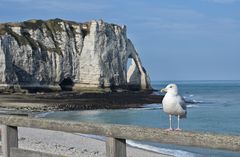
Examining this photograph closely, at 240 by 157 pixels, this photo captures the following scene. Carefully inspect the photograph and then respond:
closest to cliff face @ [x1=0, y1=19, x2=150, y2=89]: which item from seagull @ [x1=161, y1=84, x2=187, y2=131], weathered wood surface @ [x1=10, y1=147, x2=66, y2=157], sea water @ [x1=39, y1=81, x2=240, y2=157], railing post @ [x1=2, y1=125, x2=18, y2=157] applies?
sea water @ [x1=39, y1=81, x2=240, y2=157]

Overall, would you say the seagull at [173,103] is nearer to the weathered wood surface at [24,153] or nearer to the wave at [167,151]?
the weathered wood surface at [24,153]

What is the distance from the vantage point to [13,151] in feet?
14.9

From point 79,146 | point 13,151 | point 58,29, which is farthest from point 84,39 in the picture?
point 13,151

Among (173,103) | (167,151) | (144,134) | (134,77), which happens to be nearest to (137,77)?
(134,77)

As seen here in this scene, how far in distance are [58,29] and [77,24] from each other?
5049mm

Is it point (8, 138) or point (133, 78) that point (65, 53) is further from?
point (8, 138)

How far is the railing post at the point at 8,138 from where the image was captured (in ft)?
15.1

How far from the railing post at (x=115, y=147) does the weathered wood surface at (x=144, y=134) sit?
0.04 metres

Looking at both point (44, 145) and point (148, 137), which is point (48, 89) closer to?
point (44, 145)

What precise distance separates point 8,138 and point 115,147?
1418mm

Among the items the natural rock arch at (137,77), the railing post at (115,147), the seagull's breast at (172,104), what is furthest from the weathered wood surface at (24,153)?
the natural rock arch at (137,77)

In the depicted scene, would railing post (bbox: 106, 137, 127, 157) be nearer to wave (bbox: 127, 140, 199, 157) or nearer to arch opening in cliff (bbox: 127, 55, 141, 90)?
wave (bbox: 127, 140, 199, 157)

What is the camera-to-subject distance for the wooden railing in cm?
318

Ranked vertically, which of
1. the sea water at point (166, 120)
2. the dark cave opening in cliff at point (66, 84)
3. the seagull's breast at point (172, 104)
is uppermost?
the seagull's breast at point (172, 104)
